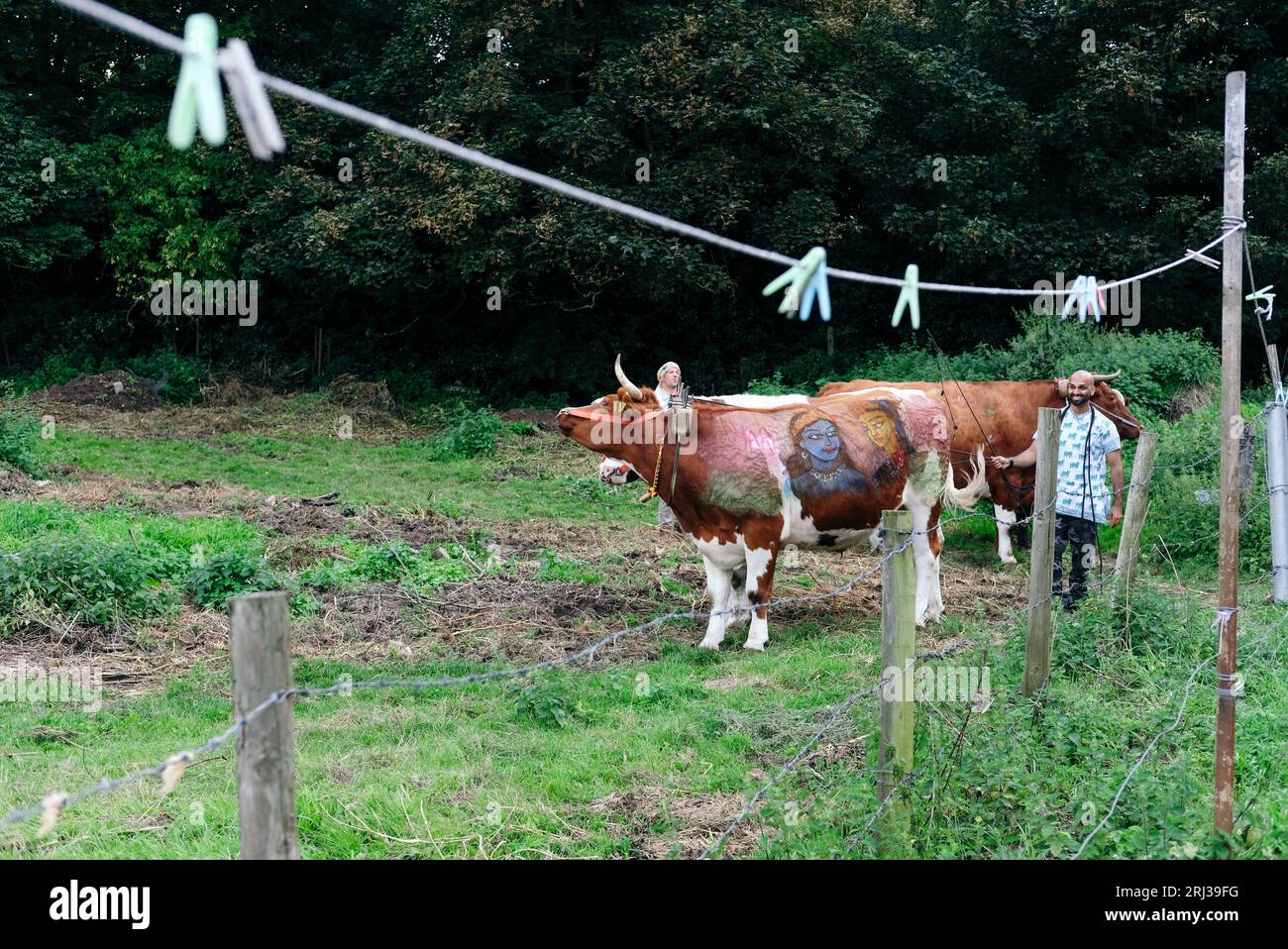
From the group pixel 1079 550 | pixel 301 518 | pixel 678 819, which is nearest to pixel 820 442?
pixel 1079 550

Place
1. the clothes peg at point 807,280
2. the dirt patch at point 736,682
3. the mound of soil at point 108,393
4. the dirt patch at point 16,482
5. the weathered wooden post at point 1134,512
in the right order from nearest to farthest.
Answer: the clothes peg at point 807,280, the weathered wooden post at point 1134,512, the dirt patch at point 736,682, the dirt patch at point 16,482, the mound of soil at point 108,393

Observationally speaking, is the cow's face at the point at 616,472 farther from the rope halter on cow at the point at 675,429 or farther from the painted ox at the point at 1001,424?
the painted ox at the point at 1001,424

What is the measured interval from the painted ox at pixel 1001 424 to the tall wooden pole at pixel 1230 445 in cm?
565

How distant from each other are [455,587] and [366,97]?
1474 cm

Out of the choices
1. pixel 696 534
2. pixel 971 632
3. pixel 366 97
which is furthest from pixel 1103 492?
pixel 366 97

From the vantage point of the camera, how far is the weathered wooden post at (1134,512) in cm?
685

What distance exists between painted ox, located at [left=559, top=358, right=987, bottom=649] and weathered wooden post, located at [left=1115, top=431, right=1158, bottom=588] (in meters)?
1.41

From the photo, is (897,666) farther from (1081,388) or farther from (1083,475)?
(1081,388)

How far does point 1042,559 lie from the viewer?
5.54m

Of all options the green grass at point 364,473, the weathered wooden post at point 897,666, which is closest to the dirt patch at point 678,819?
the weathered wooden post at point 897,666

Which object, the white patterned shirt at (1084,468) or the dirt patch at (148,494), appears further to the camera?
the dirt patch at (148,494)

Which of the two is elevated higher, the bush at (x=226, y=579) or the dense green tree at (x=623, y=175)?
the dense green tree at (x=623, y=175)

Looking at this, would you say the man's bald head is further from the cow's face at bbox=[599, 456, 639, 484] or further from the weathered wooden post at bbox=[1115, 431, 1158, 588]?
the cow's face at bbox=[599, 456, 639, 484]
